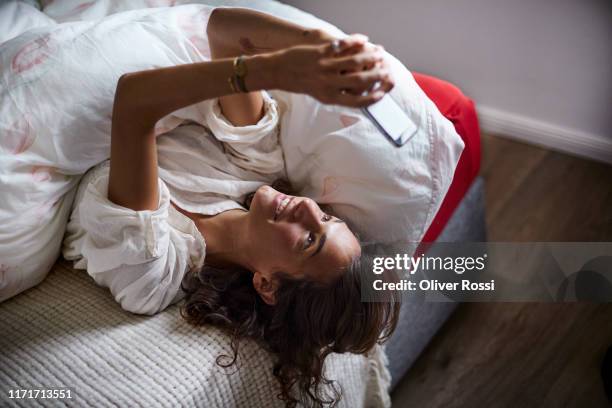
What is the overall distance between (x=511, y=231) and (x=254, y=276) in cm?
101

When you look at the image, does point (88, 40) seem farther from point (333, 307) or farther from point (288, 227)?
point (333, 307)

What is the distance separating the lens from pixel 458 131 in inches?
55.6

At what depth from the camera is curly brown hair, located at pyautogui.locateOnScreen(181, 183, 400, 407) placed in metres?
1.18

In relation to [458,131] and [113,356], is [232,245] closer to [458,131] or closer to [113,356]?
[113,356]

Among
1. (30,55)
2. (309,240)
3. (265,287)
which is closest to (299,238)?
(309,240)

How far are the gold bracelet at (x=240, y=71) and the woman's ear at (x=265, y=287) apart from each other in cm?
42

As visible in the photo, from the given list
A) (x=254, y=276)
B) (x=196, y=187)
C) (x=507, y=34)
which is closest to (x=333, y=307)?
(x=254, y=276)

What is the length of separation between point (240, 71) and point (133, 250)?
384 mm

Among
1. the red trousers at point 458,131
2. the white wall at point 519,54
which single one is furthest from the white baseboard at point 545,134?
the red trousers at point 458,131

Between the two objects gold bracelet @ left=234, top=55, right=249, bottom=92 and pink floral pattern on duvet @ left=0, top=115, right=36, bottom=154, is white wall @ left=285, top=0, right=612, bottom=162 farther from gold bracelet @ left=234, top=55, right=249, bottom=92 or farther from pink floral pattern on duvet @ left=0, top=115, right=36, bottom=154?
pink floral pattern on duvet @ left=0, top=115, right=36, bottom=154

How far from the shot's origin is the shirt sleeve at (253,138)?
1.25m

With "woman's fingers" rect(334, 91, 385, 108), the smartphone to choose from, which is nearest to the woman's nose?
the smartphone

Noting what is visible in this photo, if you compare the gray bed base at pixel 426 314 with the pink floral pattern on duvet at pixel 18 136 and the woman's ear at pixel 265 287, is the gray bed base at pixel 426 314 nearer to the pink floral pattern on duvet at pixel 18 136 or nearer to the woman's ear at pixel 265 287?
the woman's ear at pixel 265 287

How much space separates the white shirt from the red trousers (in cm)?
39
